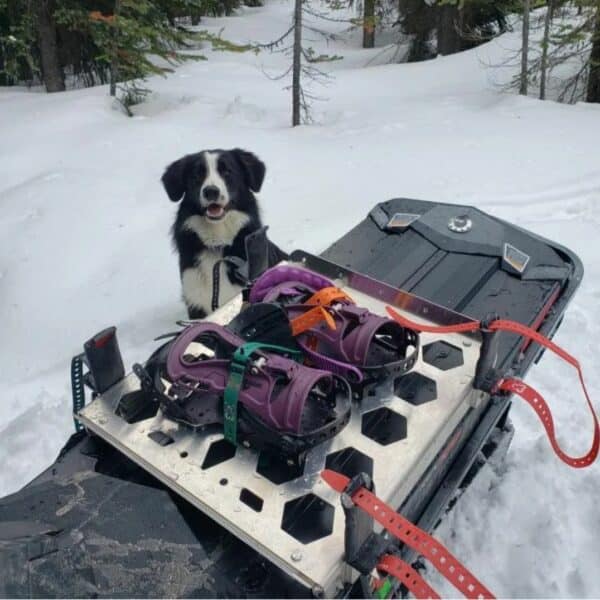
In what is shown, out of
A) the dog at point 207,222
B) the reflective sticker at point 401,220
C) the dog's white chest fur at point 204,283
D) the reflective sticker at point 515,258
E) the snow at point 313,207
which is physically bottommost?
the snow at point 313,207

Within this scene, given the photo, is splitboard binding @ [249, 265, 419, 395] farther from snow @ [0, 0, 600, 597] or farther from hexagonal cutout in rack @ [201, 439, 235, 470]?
snow @ [0, 0, 600, 597]

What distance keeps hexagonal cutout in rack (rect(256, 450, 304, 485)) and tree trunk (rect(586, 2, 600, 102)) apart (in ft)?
25.1

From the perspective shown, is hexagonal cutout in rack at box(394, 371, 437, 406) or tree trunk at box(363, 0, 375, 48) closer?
hexagonal cutout in rack at box(394, 371, 437, 406)

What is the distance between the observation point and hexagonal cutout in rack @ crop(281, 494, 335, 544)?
1.16 m

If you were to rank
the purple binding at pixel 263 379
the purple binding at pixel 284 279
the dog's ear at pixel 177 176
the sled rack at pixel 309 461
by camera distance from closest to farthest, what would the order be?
the sled rack at pixel 309 461, the purple binding at pixel 263 379, the purple binding at pixel 284 279, the dog's ear at pixel 177 176

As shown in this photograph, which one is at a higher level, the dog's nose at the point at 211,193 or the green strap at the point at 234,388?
the green strap at the point at 234,388

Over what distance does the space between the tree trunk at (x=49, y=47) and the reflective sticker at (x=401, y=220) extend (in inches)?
319

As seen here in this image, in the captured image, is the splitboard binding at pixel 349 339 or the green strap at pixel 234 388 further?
the splitboard binding at pixel 349 339

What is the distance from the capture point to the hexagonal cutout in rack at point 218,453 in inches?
52.2

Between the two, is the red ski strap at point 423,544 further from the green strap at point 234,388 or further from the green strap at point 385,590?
the green strap at point 234,388

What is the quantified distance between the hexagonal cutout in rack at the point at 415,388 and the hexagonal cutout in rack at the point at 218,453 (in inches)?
19.7

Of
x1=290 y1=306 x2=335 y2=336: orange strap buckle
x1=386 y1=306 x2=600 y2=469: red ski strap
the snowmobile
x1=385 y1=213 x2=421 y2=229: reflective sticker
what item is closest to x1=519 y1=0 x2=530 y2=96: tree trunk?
x1=385 y1=213 x2=421 y2=229: reflective sticker

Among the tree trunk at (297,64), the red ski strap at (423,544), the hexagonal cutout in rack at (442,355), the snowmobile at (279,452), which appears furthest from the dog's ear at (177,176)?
the tree trunk at (297,64)

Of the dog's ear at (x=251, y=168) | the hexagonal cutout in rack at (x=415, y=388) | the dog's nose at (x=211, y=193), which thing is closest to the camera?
the hexagonal cutout in rack at (x=415, y=388)
